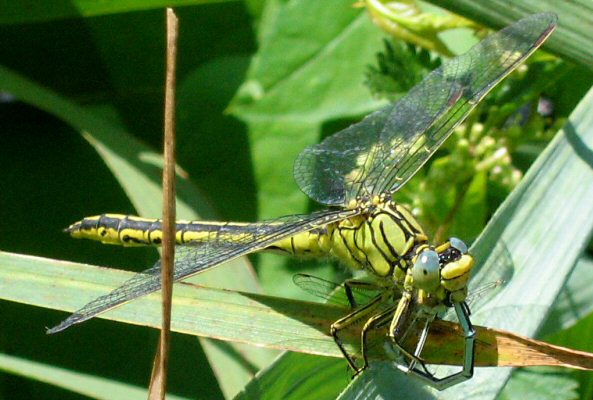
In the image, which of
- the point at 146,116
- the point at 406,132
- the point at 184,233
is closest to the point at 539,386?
the point at 406,132

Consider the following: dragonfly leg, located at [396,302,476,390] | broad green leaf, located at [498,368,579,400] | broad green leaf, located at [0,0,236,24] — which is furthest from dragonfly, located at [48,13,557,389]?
broad green leaf, located at [0,0,236,24]

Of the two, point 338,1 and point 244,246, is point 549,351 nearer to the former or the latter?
point 244,246

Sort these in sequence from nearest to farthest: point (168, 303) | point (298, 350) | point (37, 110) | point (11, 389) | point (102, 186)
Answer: point (168, 303)
point (298, 350)
point (11, 389)
point (102, 186)
point (37, 110)

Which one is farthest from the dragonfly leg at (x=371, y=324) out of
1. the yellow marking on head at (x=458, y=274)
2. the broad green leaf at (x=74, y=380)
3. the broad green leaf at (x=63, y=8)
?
the broad green leaf at (x=63, y=8)

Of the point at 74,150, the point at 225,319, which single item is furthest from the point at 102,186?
the point at 225,319

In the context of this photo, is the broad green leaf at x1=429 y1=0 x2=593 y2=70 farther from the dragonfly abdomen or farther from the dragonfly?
the dragonfly abdomen

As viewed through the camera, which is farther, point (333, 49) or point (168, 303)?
point (333, 49)

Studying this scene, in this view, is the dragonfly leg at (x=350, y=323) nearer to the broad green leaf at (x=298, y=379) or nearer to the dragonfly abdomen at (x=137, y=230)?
the broad green leaf at (x=298, y=379)

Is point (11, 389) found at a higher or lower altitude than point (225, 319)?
higher

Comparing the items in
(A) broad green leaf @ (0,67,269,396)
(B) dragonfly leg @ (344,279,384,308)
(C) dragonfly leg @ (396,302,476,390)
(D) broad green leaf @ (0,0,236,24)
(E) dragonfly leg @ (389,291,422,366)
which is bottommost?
(C) dragonfly leg @ (396,302,476,390)
